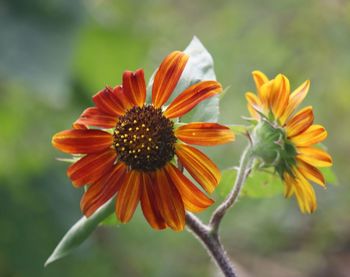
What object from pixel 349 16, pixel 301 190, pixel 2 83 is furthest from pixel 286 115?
pixel 349 16

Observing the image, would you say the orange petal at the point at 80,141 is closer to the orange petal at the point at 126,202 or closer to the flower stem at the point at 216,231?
the orange petal at the point at 126,202

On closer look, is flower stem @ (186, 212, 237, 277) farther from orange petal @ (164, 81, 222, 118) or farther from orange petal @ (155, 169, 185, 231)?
orange petal @ (164, 81, 222, 118)

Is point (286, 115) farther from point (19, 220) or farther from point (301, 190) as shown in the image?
point (19, 220)

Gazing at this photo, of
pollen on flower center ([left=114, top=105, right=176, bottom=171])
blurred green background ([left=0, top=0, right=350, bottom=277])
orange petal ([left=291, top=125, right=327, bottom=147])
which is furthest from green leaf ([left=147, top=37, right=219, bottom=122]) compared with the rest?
blurred green background ([left=0, top=0, right=350, bottom=277])

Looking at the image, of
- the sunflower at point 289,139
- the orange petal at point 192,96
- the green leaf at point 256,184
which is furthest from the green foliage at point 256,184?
the orange petal at point 192,96

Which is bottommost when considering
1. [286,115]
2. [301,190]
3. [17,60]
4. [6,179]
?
[301,190]

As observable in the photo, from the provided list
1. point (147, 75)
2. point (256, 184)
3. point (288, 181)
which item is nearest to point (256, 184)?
point (256, 184)
